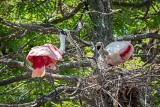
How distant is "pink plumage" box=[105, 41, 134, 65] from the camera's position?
5.65 metres

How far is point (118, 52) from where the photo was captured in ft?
18.6

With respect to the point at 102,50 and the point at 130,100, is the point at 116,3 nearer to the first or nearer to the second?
the point at 102,50

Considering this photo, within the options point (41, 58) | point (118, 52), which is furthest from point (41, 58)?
point (118, 52)

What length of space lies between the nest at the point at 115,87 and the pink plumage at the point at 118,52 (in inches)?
15.1

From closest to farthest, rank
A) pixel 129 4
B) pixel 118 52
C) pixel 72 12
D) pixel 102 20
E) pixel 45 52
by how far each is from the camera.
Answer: pixel 45 52
pixel 118 52
pixel 102 20
pixel 72 12
pixel 129 4

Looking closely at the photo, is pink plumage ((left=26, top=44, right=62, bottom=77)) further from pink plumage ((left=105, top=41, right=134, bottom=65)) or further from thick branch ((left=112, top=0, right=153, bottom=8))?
thick branch ((left=112, top=0, right=153, bottom=8))

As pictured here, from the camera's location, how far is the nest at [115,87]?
16.7ft

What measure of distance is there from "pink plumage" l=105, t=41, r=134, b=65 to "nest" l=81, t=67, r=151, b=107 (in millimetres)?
384

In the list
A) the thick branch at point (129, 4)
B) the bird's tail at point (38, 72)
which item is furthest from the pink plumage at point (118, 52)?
Result: the thick branch at point (129, 4)

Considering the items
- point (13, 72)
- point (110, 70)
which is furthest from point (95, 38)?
point (13, 72)

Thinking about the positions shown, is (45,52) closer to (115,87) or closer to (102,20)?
(115,87)

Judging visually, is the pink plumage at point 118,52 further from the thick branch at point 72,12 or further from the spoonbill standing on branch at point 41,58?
the thick branch at point 72,12

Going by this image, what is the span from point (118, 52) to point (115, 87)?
0.68m

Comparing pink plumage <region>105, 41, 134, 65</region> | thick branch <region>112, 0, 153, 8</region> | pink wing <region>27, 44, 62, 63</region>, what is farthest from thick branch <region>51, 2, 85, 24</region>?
pink wing <region>27, 44, 62, 63</region>
